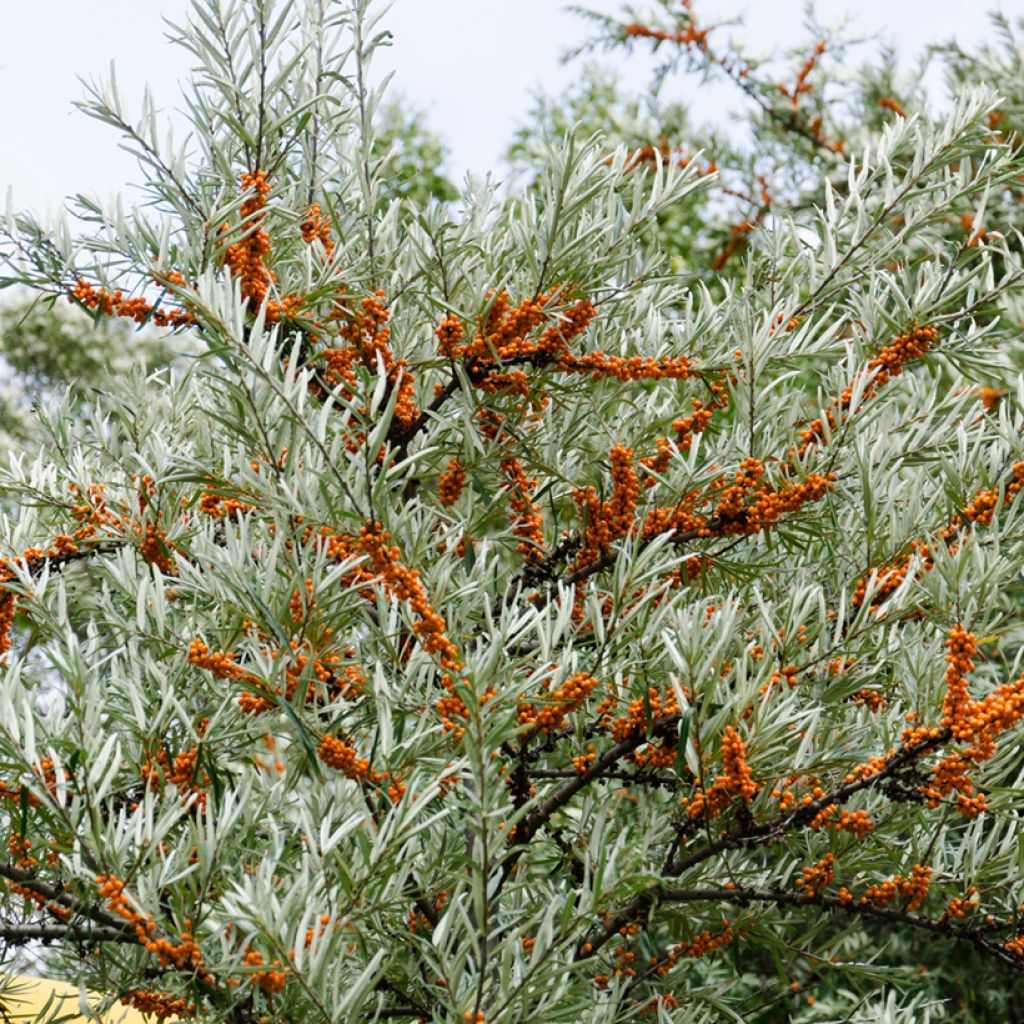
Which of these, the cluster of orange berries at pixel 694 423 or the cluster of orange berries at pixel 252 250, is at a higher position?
the cluster of orange berries at pixel 252 250

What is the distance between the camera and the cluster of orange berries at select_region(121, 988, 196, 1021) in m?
1.18

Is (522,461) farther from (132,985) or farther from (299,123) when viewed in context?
(132,985)

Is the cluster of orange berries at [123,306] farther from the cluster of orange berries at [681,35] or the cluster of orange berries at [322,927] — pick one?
the cluster of orange berries at [681,35]

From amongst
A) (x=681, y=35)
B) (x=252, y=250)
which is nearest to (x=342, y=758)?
(x=252, y=250)

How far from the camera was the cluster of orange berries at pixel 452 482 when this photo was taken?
1.38m

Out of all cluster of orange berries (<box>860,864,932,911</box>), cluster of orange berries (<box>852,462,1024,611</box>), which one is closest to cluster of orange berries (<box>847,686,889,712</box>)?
cluster of orange berries (<box>852,462,1024,611</box>)

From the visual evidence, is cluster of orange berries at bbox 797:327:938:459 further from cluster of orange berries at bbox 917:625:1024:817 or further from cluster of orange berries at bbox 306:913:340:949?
cluster of orange berries at bbox 306:913:340:949

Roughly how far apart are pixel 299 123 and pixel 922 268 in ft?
2.74

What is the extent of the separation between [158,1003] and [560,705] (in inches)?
22.0

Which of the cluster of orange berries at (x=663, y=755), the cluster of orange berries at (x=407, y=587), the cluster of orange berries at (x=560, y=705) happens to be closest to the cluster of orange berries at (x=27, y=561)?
the cluster of orange berries at (x=407, y=587)

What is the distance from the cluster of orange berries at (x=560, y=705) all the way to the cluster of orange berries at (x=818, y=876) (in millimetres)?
344

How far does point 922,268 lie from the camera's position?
56.4 inches

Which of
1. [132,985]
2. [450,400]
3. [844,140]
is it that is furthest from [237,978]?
[844,140]

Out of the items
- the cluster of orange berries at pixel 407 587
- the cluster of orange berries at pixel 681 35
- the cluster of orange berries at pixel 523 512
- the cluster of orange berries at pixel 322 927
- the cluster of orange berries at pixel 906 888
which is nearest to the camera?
the cluster of orange berries at pixel 322 927
